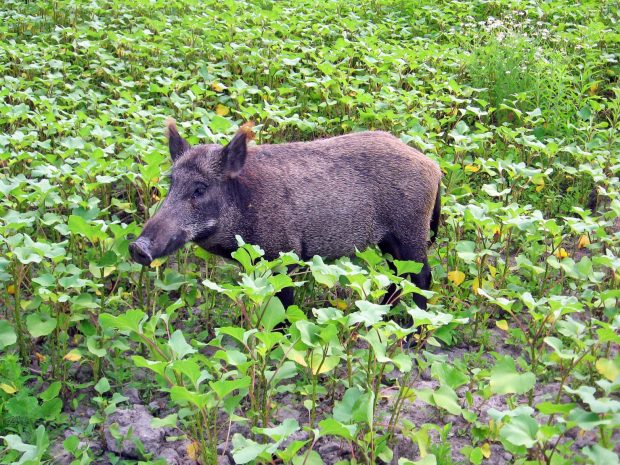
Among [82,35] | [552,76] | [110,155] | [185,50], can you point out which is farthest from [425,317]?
[82,35]

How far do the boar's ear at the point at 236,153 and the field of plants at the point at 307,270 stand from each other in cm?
50

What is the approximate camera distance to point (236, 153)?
4859mm

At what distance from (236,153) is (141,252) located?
1.05m

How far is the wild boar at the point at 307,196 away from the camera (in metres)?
4.83

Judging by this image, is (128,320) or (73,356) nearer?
(128,320)

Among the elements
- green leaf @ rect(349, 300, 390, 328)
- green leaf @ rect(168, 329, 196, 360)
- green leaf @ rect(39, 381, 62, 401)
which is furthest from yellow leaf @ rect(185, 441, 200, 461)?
green leaf @ rect(349, 300, 390, 328)

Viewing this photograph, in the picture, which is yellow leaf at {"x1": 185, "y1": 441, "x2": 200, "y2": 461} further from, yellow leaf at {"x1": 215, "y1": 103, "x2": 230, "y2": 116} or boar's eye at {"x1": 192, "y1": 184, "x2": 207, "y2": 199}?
yellow leaf at {"x1": 215, "y1": 103, "x2": 230, "y2": 116}

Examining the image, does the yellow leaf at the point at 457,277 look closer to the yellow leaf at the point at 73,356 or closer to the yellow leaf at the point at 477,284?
the yellow leaf at the point at 477,284

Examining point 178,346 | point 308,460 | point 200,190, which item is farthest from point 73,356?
point 308,460

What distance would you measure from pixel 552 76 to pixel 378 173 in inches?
145

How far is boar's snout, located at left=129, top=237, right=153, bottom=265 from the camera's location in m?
4.20

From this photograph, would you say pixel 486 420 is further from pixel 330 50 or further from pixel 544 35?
pixel 544 35

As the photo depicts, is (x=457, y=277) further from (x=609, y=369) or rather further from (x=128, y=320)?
(x=128, y=320)

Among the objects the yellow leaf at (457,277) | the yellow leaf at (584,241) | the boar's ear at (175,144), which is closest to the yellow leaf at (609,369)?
the yellow leaf at (457,277)
